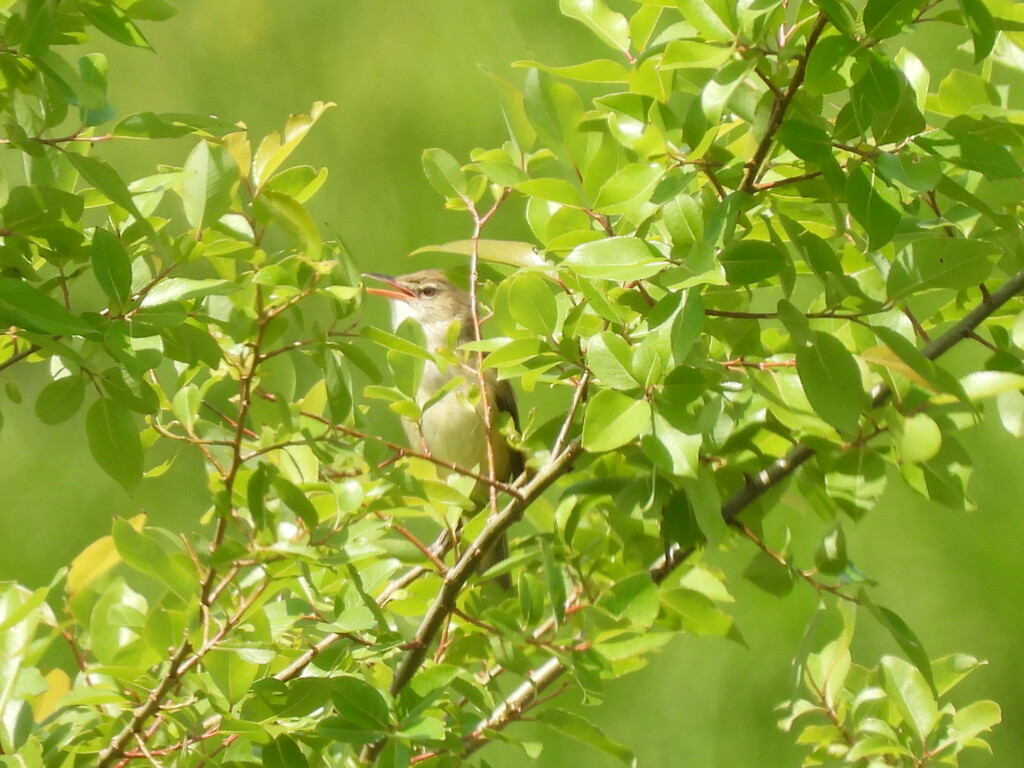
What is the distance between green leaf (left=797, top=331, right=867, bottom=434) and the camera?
31.9 inches

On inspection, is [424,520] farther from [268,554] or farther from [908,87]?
[908,87]

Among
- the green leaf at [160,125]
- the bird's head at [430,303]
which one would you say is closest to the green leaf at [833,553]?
the green leaf at [160,125]

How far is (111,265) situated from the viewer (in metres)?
0.84

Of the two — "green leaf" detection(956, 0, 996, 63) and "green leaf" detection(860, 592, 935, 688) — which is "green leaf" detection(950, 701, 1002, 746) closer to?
"green leaf" detection(860, 592, 935, 688)

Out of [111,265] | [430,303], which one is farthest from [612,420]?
[430,303]

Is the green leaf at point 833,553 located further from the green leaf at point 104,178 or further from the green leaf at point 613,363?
the green leaf at point 104,178

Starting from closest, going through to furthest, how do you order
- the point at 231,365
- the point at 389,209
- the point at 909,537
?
the point at 231,365, the point at 909,537, the point at 389,209

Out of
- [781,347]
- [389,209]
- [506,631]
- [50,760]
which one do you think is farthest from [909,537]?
[50,760]

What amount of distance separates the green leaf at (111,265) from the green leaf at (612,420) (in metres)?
0.33

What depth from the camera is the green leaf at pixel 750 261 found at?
2.60 ft

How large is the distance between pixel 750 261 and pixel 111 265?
1.43 feet

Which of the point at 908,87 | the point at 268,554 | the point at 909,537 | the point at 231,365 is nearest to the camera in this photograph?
the point at 908,87

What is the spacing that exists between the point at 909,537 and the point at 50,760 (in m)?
1.93

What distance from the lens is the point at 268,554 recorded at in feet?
3.09
